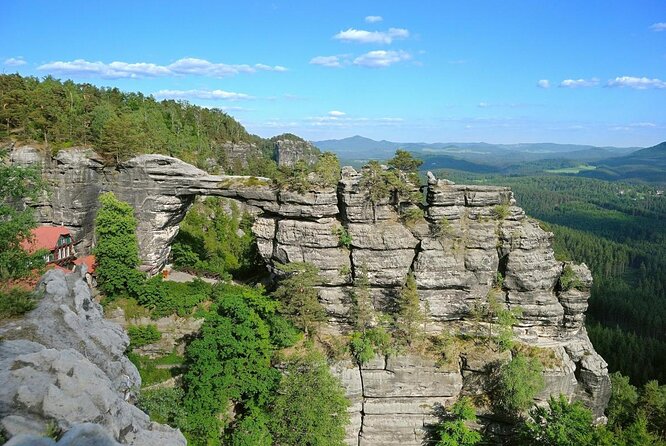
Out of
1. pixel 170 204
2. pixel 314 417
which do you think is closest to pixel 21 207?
pixel 170 204

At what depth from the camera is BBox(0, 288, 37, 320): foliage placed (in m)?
13.3

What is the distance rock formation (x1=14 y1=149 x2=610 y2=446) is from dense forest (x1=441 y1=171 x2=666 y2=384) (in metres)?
3.50

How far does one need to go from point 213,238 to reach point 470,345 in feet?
82.5

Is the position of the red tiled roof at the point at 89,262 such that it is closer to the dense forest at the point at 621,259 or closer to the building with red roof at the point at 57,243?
the building with red roof at the point at 57,243

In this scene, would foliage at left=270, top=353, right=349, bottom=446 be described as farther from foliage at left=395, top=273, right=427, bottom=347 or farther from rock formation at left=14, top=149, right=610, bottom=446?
foliage at left=395, top=273, right=427, bottom=347

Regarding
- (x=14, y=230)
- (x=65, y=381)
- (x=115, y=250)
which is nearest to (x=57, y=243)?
(x=115, y=250)

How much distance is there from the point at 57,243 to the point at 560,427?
30.9m

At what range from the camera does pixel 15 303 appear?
1362 cm

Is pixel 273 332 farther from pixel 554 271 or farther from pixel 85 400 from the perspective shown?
pixel 554 271

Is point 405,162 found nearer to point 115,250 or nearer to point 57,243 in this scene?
point 115,250

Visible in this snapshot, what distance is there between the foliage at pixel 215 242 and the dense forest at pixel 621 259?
2358cm

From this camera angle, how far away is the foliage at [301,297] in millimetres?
25516

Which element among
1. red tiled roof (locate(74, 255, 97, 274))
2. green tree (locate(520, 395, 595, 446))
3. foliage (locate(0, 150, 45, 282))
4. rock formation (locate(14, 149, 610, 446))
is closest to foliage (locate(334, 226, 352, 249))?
rock formation (locate(14, 149, 610, 446))

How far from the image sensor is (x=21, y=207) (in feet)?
99.3
